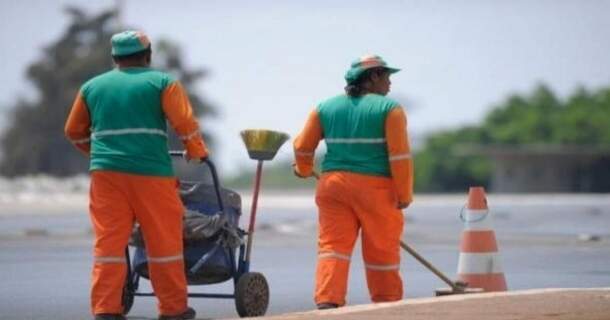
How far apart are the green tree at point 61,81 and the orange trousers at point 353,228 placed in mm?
78426

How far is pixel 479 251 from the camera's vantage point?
1309 cm

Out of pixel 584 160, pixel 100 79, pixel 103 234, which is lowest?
pixel 584 160

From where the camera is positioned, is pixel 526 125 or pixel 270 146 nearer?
pixel 270 146

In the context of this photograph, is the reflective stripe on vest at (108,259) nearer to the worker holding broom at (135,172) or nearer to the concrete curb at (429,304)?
the worker holding broom at (135,172)

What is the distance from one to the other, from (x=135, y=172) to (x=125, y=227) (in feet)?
1.11

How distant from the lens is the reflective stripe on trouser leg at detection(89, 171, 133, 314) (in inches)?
416

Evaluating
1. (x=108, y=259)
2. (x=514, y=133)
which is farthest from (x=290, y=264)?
(x=514, y=133)

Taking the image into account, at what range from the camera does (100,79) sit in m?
10.9

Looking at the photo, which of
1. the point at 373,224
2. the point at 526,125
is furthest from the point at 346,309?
the point at 526,125

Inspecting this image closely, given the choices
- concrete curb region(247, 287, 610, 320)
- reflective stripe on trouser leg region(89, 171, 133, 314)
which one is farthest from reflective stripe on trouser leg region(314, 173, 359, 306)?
reflective stripe on trouser leg region(89, 171, 133, 314)

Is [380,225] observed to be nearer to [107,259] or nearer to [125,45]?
[107,259]

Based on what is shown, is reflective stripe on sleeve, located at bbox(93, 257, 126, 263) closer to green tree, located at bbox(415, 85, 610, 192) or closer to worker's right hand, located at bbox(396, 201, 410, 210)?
worker's right hand, located at bbox(396, 201, 410, 210)

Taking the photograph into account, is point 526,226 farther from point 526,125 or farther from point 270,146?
point 526,125

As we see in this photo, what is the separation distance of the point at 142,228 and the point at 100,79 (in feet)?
3.18
